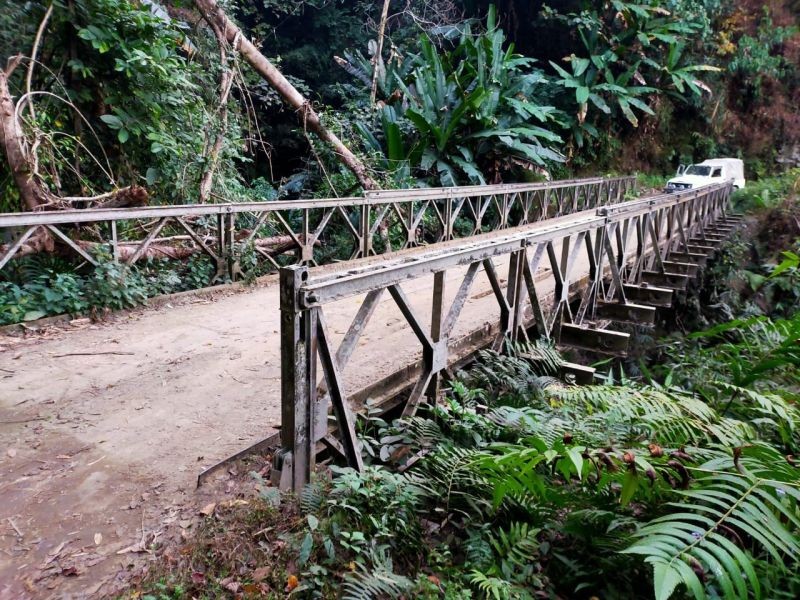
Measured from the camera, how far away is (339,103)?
54.9ft

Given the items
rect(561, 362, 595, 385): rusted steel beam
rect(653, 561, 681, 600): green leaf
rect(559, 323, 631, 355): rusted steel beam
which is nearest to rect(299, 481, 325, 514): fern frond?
rect(653, 561, 681, 600): green leaf

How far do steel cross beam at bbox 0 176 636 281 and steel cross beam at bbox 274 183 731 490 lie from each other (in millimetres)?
973

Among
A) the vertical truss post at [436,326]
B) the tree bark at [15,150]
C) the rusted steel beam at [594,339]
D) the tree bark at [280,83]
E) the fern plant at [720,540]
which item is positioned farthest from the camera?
the tree bark at [280,83]

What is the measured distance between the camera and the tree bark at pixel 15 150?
568 centimetres

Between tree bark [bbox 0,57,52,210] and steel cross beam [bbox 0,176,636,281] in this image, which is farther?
tree bark [bbox 0,57,52,210]

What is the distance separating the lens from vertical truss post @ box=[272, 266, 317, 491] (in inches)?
94.5

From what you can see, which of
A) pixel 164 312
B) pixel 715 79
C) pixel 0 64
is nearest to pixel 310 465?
pixel 164 312

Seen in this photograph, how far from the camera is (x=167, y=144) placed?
765 cm

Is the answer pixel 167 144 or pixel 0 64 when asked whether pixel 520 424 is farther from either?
pixel 0 64

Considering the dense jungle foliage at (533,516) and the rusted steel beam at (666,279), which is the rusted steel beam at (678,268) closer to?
the rusted steel beam at (666,279)

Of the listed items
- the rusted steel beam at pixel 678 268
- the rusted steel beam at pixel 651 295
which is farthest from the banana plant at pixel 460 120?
the rusted steel beam at pixel 651 295

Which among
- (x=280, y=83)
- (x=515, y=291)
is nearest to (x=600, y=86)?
(x=280, y=83)

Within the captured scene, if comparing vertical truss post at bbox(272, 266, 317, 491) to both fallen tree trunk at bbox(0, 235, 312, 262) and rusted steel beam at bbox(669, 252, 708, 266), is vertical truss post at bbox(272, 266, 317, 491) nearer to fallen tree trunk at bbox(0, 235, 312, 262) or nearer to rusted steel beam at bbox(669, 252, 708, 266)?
fallen tree trunk at bbox(0, 235, 312, 262)

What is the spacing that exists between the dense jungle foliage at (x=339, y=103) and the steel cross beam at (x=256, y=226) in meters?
0.17
